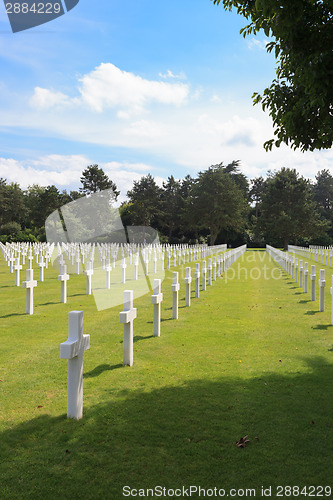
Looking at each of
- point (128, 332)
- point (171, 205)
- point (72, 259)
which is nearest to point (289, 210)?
point (171, 205)

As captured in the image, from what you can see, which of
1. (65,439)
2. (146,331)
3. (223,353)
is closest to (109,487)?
(65,439)

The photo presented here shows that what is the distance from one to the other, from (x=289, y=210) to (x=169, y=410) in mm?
70509

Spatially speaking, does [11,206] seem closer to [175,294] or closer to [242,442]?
[175,294]

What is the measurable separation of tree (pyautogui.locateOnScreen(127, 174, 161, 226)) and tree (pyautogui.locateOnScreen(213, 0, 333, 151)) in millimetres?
75209

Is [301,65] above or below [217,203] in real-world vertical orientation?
below

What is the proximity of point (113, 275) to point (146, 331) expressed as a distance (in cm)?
1169

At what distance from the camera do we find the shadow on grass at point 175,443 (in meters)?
3.21

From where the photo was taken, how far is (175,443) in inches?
150

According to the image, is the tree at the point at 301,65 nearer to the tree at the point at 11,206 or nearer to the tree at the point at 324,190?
the tree at the point at 11,206

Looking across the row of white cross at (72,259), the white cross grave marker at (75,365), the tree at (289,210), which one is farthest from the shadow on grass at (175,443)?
the tree at (289,210)

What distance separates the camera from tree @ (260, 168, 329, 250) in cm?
6931

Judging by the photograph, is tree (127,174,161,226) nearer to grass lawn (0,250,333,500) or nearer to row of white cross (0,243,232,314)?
row of white cross (0,243,232,314)

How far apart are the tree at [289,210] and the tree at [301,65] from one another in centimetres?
6498

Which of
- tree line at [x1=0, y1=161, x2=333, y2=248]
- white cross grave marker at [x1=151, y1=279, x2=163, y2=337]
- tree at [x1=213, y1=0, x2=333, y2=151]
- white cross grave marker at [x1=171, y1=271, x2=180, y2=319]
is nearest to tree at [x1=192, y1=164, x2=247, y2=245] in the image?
tree line at [x1=0, y1=161, x2=333, y2=248]
